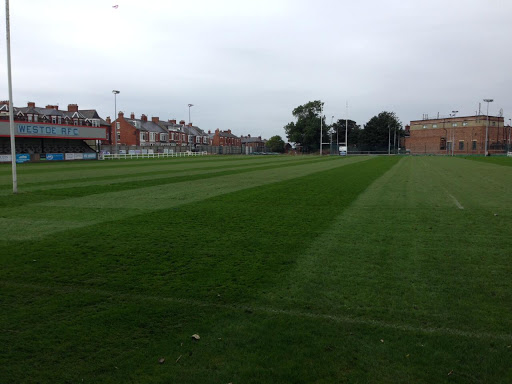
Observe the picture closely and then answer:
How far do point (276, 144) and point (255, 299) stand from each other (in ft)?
455

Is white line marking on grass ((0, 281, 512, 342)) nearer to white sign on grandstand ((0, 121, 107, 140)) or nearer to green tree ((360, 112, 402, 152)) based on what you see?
white sign on grandstand ((0, 121, 107, 140))

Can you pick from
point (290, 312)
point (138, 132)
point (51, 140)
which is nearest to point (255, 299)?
point (290, 312)

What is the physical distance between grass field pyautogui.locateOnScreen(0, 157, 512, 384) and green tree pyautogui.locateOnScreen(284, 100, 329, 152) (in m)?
108

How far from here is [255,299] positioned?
4.88m

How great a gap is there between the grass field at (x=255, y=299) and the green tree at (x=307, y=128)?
108 metres

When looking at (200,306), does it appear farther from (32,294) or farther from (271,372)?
(32,294)

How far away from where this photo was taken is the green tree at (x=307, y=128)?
115938mm

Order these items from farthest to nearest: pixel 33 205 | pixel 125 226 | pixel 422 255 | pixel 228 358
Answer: pixel 33 205 → pixel 125 226 → pixel 422 255 → pixel 228 358

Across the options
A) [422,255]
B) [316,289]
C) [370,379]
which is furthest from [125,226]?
[370,379]

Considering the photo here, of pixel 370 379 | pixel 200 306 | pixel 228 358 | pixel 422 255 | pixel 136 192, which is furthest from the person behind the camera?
pixel 136 192

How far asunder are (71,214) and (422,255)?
8.50 metres

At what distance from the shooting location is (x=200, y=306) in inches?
183

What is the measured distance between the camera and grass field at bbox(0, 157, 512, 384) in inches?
136

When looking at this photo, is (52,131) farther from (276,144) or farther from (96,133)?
(276,144)
